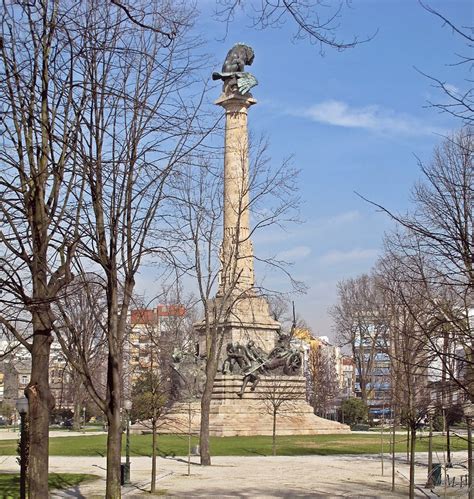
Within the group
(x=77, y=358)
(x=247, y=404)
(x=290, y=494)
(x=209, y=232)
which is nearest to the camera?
(x=77, y=358)

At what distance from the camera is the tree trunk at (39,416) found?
11484 millimetres

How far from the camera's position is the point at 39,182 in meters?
11.1

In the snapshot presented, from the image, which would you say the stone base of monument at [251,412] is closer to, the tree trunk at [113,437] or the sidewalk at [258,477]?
the sidewalk at [258,477]

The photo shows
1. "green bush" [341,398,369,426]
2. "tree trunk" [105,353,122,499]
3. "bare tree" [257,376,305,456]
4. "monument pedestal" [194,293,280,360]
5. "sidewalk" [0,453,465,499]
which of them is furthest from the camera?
"green bush" [341,398,369,426]

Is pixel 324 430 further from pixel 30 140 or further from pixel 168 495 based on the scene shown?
pixel 30 140

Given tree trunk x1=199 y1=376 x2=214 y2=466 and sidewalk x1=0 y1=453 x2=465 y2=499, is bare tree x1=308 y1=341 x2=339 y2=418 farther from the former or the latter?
tree trunk x1=199 y1=376 x2=214 y2=466

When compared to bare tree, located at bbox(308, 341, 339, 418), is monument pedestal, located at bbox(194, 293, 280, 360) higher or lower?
higher

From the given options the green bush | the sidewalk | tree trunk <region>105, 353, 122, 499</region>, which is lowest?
the green bush

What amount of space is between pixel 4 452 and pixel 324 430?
53.5ft

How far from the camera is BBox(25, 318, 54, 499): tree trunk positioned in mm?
11484

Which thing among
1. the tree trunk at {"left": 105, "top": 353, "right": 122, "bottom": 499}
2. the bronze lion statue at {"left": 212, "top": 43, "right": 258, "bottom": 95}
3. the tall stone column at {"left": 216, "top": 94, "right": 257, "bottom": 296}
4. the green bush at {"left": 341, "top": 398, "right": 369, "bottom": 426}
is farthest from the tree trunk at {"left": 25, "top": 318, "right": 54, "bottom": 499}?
the green bush at {"left": 341, "top": 398, "right": 369, "bottom": 426}

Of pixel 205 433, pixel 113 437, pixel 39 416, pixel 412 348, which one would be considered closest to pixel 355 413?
pixel 205 433

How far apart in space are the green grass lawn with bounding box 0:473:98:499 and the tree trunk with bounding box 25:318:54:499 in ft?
29.8

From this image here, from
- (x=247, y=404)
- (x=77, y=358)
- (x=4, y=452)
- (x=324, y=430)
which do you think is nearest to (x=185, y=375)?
(x=247, y=404)
